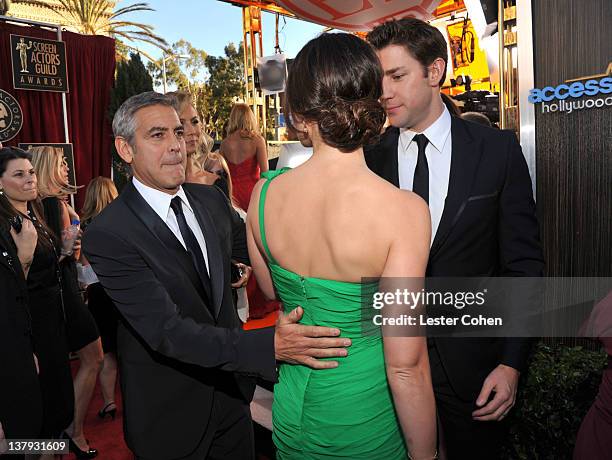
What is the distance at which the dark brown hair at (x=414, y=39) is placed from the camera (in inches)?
75.3

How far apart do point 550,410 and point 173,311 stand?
1.59m

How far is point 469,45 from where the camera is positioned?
882 centimetres

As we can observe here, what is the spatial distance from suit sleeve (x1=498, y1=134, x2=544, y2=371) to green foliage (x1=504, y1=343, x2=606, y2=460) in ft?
1.77

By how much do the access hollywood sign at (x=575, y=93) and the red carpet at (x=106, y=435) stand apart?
132 inches

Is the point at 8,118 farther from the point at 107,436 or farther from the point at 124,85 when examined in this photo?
the point at 107,436

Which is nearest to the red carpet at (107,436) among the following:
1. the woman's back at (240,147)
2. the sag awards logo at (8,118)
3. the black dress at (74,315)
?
the black dress at (74,315)

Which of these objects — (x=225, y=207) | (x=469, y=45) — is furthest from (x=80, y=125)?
(x=225, y=207)

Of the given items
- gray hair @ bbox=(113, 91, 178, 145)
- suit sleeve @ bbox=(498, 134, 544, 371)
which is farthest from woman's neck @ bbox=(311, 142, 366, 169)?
gray hair @ bbox=(113, 91, 178, 145)

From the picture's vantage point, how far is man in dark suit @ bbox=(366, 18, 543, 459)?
1712mm

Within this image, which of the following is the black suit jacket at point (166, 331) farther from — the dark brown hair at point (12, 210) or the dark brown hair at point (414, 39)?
the dark brown hair at point (12, 210)

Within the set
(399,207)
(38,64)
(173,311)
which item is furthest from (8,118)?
(399,207)

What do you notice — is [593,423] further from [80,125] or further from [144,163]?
[80,125]

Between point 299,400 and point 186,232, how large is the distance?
756 mm

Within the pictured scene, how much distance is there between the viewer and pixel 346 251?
1266 millimetres
